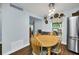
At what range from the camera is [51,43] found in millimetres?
1763

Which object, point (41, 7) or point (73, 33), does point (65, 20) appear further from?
point (41, 7)

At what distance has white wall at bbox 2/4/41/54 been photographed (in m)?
1.67

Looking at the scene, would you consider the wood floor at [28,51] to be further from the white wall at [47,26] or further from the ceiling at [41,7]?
the ceiling at [41,7]

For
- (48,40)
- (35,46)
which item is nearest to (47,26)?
(48,40)

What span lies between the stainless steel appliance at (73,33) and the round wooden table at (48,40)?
226mm

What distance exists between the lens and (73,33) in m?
1.78

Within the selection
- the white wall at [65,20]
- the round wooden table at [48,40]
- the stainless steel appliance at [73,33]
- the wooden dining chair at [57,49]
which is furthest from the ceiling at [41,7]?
the wooden dining chair at [57,49]

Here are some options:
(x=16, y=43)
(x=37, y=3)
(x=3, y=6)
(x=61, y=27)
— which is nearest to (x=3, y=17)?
(x=3, y=6)

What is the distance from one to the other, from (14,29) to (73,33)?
3.14 ft

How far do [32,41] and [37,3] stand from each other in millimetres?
614

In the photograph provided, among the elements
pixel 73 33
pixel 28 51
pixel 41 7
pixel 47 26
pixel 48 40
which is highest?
pixel 41 7

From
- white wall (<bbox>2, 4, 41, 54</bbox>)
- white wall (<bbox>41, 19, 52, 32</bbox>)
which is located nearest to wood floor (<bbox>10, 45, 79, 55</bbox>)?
white wall (<bbox>2, 4, 41, 54</bbox>)

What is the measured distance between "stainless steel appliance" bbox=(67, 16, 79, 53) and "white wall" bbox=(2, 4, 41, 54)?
67cm

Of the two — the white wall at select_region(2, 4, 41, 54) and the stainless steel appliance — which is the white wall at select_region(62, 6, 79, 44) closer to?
the stainless steel appliance
